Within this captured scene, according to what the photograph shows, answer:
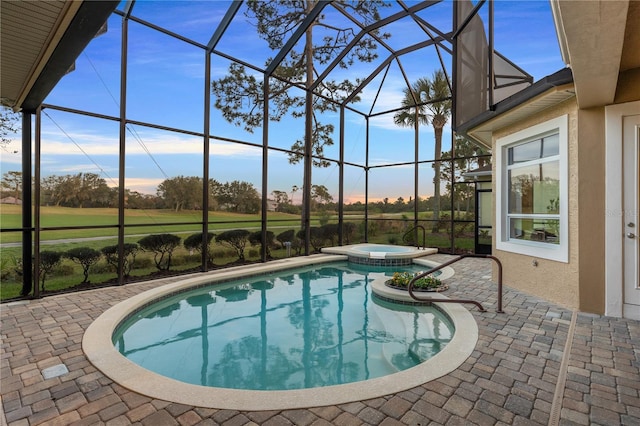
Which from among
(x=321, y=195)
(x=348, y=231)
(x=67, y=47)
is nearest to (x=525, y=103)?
(x=67, y=47)

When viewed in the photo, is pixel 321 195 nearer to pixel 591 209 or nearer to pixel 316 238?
pixel 316 238

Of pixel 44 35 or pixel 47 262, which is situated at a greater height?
pixel 44 35

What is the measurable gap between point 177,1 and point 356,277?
291 inches

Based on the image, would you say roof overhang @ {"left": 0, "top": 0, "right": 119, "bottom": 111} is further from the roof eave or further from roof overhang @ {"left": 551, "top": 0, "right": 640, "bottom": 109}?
roof overhang @ {"left": 551, "top": 0, "right": 640, "bottom": 109}

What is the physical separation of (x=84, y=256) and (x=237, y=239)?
3.73 metres

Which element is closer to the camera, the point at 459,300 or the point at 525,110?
the point at 459,300

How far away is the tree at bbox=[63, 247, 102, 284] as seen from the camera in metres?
6.70

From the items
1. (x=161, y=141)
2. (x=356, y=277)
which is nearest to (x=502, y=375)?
(x=356, y=277)

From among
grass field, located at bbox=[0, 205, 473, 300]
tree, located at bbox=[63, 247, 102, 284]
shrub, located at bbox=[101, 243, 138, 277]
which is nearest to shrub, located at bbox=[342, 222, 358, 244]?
grass field, located at bbox=[0, 205, 473, 300]

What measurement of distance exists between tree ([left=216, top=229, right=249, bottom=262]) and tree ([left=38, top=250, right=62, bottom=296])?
3846 millimetres

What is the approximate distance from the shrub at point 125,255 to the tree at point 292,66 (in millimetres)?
4494

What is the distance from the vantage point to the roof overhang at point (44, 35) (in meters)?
2.61

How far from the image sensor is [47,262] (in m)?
6.21

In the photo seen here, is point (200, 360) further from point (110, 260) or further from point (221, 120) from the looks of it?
point (221, 120)
